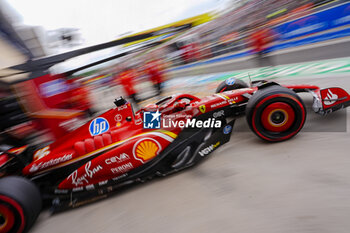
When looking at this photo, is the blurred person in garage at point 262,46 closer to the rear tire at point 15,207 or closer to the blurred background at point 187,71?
the blurred background at point 187,71

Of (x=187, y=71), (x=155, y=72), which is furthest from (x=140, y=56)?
(x=187, y=71)

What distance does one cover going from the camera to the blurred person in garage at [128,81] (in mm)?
5121

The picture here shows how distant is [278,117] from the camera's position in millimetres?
2107

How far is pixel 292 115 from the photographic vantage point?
207cm

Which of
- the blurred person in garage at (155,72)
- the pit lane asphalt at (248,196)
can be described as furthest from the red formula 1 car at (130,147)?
the blurred person in garage at (155,72)

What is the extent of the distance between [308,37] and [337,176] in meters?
7.29

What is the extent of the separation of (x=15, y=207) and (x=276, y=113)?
2.55 m

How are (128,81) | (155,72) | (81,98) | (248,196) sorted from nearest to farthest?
(248,196) → (81,98) → (128,81) → (155,72)

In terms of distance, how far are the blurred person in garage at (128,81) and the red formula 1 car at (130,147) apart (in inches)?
116

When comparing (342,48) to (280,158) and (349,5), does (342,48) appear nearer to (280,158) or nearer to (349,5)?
(349,5)

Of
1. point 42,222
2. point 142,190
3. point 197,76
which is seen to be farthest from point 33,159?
point 197,76

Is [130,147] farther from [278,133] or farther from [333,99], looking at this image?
[333,99]

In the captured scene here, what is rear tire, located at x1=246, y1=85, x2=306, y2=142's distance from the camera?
2041 millimetres

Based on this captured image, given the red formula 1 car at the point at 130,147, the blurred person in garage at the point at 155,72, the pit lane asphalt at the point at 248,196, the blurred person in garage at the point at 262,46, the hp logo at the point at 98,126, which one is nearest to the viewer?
the pit lane asphalt at the point at 248,196
